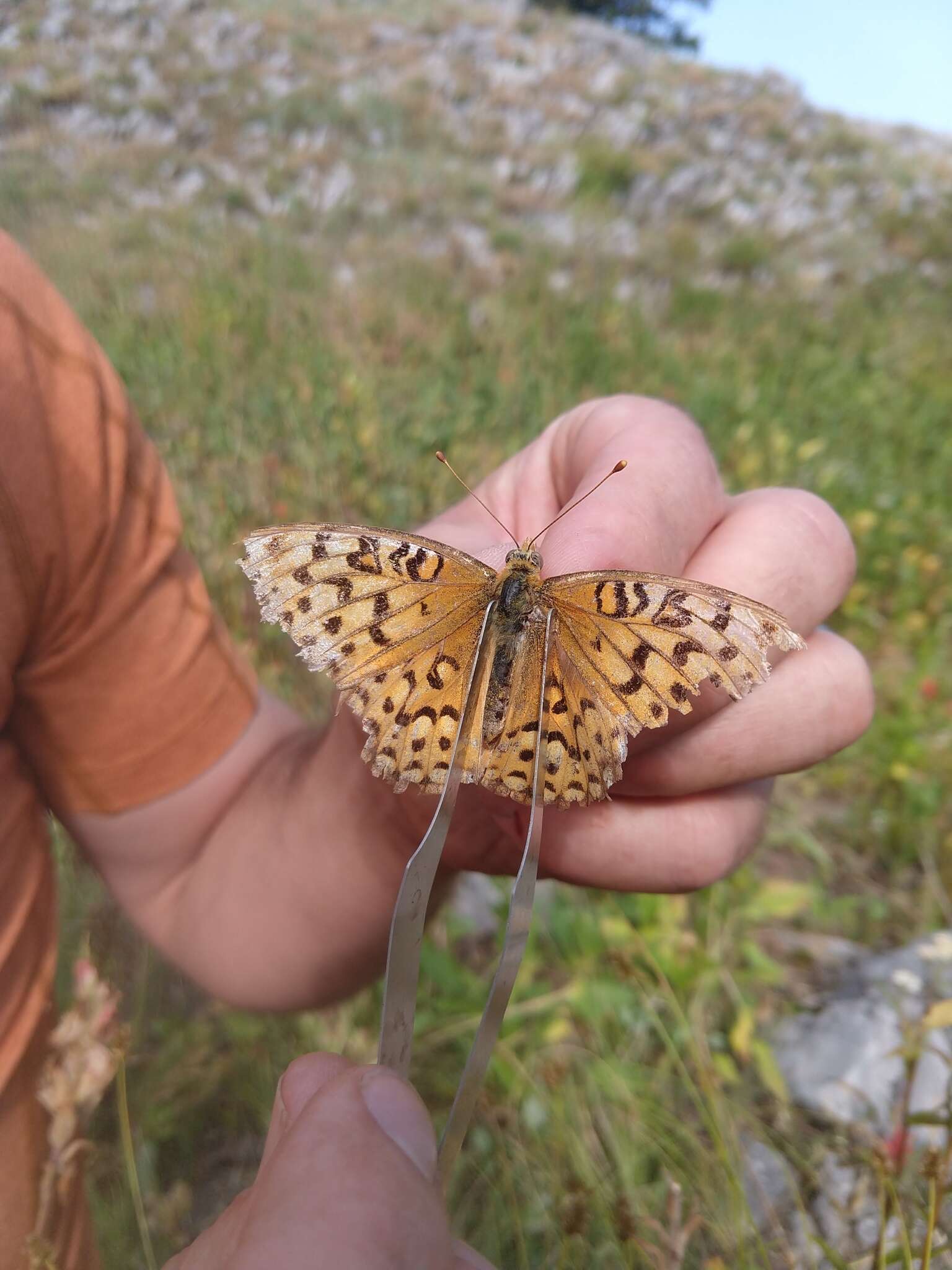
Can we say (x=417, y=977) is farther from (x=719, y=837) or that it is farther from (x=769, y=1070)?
(x=769, y=1070)

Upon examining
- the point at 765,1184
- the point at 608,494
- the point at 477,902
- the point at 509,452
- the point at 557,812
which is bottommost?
the point at 477,902

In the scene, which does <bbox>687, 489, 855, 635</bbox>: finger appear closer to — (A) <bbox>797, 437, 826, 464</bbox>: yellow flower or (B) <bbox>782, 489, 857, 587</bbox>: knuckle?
(B) <bbox>782, 489, 857, 587</bbox>: knuckle

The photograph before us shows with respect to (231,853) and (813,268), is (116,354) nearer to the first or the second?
(231,853)

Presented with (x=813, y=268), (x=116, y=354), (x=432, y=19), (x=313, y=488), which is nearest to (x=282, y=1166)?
(x=313, y=488)

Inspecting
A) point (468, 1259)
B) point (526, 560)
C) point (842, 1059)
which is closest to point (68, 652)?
point (526, 560)

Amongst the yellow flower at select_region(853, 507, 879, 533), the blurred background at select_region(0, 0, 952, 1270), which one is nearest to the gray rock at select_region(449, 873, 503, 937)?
the blurred background at select_region(0, 0, 952, 1270)

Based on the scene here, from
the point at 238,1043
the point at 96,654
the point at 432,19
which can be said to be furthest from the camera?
the point at 432,19
